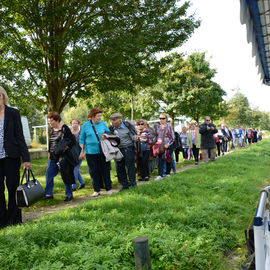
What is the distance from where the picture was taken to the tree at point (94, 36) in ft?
32.4

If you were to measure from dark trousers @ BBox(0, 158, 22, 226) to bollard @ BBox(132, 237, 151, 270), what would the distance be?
287 centimetres

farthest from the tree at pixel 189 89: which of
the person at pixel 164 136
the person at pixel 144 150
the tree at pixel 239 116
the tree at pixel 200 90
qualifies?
the person at pixel 164 136

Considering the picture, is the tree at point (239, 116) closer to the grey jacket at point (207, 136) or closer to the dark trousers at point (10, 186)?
the grey jacket at point (207, 136)

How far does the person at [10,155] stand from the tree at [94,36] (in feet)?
16.9

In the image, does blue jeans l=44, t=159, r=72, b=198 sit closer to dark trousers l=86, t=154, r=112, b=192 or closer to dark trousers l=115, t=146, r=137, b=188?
dark trousers l=86, t=154, r=112, b=192

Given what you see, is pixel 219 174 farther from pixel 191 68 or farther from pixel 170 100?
pixel 191 68

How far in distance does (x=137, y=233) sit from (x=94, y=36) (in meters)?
7.97

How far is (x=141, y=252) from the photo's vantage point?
2850mm

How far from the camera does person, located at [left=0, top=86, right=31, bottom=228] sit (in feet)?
15.9

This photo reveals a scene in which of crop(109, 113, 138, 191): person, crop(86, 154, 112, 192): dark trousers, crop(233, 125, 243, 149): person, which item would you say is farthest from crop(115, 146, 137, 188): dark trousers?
crop(233, 125, 243, 149): person

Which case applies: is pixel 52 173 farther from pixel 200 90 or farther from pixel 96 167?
pixel 200 90

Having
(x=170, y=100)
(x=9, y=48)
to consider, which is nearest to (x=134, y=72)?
(x=9, y=48)

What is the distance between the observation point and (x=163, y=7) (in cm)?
1084

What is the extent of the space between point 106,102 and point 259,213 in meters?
21.5
